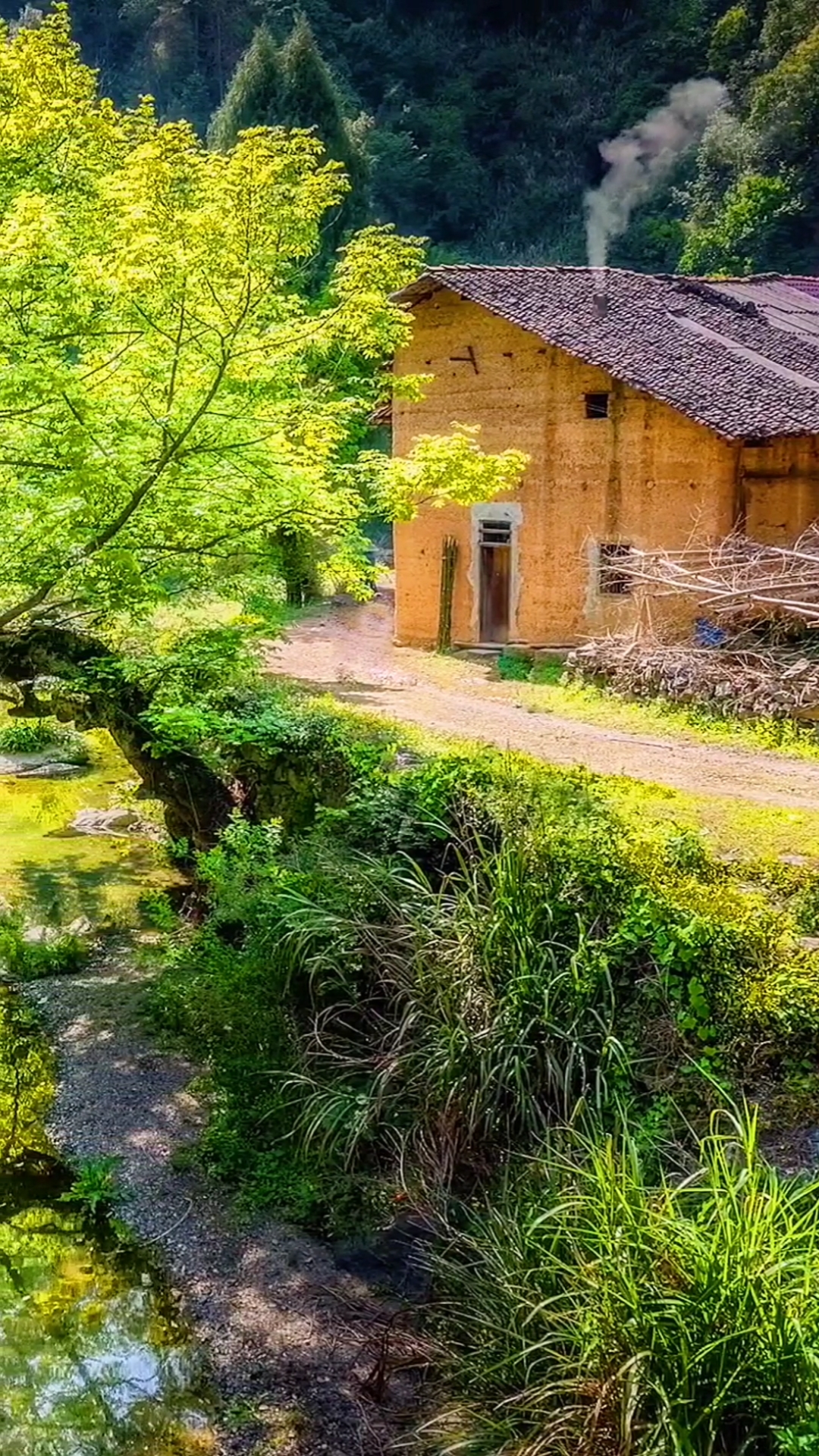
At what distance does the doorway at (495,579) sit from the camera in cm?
1972

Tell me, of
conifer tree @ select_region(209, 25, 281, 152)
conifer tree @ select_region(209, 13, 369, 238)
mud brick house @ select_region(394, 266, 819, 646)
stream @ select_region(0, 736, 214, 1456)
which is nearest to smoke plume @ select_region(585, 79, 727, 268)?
conifer tree @ select_region(209, 13, 369, 238)

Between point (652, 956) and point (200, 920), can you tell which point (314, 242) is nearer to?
point (200, 920)

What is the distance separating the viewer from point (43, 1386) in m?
6.93

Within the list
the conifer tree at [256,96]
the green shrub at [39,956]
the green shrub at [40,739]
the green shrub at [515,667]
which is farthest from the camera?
the conifer tree at [256,96]

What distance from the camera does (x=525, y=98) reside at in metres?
45.3

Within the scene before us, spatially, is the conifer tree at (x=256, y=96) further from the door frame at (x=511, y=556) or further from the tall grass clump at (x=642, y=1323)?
the tall grass clump at (x=642, y=1323)

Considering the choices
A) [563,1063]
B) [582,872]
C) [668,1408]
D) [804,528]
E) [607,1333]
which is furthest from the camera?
[804,528]

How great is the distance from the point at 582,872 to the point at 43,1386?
15.6 feet

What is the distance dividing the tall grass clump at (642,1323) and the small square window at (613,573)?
501 inches

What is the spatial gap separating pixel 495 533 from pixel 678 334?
4.37 meters

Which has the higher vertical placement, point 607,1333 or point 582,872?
point 582,872

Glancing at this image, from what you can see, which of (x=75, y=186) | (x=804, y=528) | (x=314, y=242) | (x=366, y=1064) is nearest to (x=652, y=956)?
(x=366, y=1064)

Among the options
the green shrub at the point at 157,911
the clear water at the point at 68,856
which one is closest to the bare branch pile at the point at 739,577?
the green shrub at the point at 157,911

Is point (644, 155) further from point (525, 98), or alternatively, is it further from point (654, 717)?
point (654, 717)
